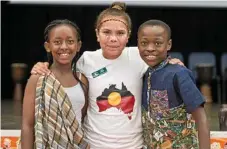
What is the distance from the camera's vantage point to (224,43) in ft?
34.0

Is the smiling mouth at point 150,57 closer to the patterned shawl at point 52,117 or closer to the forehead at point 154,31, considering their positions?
the forehead at point 154,31

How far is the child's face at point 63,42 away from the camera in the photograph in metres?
2.33

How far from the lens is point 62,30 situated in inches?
92.0

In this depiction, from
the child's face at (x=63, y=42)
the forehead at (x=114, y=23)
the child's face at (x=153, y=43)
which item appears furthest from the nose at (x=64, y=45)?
the child's face at (x=153, y=43)

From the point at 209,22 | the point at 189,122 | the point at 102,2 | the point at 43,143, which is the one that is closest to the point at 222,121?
the point at 189,122

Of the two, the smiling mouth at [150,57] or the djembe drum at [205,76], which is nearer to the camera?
the smiling mouth at [150,57]

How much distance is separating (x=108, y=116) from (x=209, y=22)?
27.4 feet

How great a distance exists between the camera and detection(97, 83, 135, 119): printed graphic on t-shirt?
2.38 m

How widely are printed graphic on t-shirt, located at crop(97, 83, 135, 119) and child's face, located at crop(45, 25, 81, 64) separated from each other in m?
0.26

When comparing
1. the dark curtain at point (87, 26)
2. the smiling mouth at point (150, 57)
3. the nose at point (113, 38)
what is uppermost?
the dark curtain at point (87, 26)

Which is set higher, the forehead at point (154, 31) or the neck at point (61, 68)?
the forehead at point (154, 31)

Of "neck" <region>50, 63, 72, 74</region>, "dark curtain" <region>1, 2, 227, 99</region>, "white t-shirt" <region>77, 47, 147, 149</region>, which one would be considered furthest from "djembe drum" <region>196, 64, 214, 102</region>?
"neck" <region>50, 63, 72, 74</region>

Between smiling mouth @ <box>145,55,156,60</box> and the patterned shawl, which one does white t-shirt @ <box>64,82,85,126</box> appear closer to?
the patterned shawl

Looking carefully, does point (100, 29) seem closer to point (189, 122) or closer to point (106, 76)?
point (106, 76)
